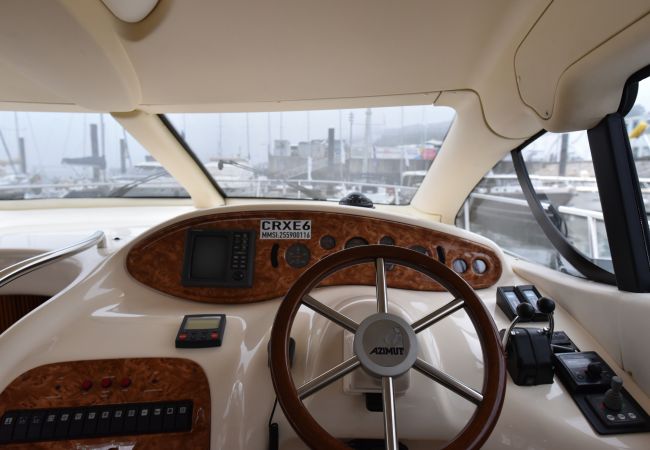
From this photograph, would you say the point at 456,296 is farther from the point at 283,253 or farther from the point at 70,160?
the point at 70,160

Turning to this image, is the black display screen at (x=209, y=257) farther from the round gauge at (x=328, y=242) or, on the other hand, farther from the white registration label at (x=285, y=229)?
the round gauge at (x=328, y=242)

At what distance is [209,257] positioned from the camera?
4.89ft

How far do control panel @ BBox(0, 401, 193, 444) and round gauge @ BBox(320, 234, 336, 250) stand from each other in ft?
2.48

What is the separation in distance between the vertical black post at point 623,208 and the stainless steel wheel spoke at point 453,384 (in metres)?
0.71

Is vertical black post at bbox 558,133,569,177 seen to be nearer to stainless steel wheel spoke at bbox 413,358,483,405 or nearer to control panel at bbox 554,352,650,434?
control panel at bbox 554,352,650,434

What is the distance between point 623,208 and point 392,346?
91 cm

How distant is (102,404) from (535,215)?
6.68 ft

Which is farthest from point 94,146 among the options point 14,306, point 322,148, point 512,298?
point 512,298

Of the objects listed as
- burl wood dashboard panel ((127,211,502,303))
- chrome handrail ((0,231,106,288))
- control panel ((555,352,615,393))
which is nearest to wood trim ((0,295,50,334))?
chrome handrail ((0,231,106,288))

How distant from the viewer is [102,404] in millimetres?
1114

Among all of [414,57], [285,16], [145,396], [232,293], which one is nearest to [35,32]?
[285,16]

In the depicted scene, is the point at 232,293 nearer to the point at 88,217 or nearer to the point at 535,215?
the point at 535,215

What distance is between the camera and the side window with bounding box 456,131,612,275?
4.86 feet

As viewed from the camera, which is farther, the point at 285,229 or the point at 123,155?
the point at 123,155
